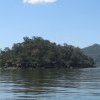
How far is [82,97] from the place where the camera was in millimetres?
38125

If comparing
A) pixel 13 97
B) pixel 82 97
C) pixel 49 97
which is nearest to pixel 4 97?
pixel 13 97

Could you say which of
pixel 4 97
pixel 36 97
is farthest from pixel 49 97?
pixel 4 97

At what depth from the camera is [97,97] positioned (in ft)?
126

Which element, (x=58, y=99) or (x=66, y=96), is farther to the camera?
(x=66, y=96)

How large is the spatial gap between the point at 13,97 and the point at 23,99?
2.08 m

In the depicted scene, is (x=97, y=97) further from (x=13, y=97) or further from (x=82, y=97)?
(x=13, y=97)

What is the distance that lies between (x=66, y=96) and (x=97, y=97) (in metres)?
2.57

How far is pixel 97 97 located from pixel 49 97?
384 centimetres

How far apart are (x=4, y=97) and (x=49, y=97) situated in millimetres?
3604

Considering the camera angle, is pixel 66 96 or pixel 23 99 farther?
pixel 66 96

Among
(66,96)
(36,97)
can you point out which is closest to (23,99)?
(36,97)

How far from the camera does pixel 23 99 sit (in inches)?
1435

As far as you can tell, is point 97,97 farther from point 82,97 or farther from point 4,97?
point 4,97

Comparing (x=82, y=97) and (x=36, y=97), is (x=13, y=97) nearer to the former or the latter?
(x=36, y=97)
